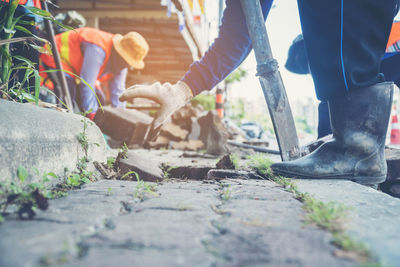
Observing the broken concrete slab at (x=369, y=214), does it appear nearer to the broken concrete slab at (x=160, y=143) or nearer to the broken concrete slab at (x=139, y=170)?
the broken concrete slab at (x=139, y=170)

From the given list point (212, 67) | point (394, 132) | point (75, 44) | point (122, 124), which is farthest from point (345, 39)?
point (394, 132)

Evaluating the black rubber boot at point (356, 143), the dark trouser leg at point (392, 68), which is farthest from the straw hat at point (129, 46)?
the black rubber boot at point (356, 143)

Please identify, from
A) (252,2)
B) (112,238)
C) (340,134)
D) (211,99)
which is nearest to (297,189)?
(340,134)

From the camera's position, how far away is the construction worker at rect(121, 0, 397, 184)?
1.45 meters

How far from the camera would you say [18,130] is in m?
1.08

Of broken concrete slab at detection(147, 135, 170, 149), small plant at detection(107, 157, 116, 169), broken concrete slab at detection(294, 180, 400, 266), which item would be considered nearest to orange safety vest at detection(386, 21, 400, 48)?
broken concrete slab at detection(294, 180, 400, 266)

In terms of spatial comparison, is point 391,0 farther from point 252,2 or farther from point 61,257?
point 61,257

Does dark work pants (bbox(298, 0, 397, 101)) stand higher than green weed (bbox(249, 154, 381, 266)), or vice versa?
dark work pants (bbox(298, 0, 397, 101))

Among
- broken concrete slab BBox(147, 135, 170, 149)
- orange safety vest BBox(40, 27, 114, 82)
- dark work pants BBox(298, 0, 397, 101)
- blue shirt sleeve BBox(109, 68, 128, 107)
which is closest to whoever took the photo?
dark work pants BBox(298, 0, 397, 101)

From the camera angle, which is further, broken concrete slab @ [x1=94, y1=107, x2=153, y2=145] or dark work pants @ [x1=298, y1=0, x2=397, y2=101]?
broken concrete slab @ [x1=94, y1=107, x2=153, y2=145]

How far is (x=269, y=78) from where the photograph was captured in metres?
1.81

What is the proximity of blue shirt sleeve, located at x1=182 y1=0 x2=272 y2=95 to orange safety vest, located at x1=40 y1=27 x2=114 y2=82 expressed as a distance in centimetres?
256

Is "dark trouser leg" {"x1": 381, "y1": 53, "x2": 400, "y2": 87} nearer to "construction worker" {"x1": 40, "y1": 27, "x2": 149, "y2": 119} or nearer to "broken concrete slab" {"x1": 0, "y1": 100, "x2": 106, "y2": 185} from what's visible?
"broken concrete slab" {"x1": 0, "y1": 100, "x2": 106, "y2": 185}

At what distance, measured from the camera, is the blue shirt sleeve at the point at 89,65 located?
4.10 meters
